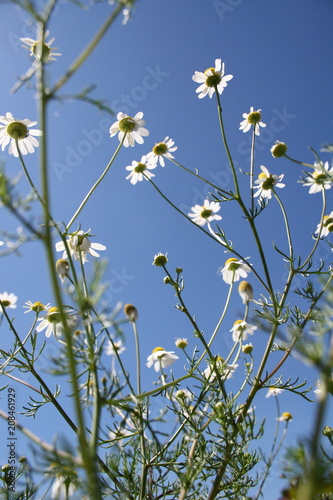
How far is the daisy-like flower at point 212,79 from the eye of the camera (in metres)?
2.50

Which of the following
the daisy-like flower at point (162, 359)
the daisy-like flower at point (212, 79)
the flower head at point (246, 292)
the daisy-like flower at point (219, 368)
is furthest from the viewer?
the daisy-like flower at point (212, 79)

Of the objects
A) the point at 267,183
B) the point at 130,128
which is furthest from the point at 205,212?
the point at 130,128

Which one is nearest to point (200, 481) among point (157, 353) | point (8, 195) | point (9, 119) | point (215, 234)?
point (157, 353)

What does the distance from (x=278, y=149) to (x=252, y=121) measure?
0.34 m

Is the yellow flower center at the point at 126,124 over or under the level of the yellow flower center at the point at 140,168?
under

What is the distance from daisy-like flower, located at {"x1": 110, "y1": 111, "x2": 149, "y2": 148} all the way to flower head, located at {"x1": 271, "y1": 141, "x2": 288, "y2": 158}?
2.51 ft

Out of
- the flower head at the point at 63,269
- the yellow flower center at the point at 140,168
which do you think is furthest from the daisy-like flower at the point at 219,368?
the yellow flower center at the point at 140,168

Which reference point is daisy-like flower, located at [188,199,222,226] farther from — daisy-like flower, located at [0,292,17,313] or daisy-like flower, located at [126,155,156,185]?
daisy-like flower, located at [0,292,17,313]

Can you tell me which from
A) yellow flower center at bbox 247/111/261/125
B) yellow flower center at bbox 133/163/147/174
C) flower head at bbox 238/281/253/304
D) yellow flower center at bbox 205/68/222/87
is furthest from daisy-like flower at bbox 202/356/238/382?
yellow flower center at bbox 205/68/222/87

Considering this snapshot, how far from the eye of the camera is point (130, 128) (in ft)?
7.61

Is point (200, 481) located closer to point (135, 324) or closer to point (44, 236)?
point (135, 324)

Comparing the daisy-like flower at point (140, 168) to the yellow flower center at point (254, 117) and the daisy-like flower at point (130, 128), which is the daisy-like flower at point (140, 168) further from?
the yellow flower center at point (254, 117)

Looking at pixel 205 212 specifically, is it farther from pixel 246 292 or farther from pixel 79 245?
pixel 79 245

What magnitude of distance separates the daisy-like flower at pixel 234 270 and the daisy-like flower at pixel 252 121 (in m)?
0.85
